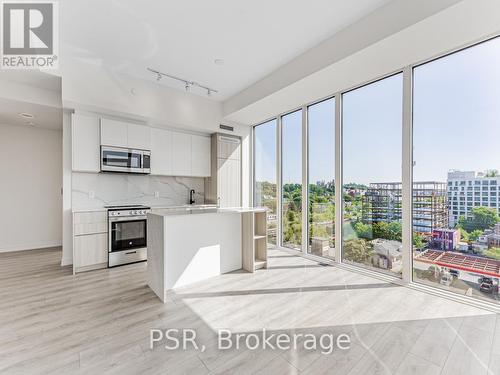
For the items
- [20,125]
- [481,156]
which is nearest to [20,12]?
[20,125]

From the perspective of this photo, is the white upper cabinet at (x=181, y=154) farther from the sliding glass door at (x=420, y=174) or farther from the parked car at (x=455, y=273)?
the parked car at (x=455, y=273)

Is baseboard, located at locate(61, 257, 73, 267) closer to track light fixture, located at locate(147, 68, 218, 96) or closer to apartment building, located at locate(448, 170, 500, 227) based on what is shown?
track light fixture, located at locate(147, 68, 218, 96)

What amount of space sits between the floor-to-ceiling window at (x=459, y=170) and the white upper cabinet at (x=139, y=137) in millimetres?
4045

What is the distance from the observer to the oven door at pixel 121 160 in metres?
3.78

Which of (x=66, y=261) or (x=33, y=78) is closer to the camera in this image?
(x=33, y=78)

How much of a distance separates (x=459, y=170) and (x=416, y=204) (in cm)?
57

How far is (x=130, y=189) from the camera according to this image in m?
4.40

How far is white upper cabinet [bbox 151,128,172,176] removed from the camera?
438cm

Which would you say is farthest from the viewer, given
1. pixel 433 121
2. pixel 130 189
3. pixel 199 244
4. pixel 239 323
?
pixel 130 189

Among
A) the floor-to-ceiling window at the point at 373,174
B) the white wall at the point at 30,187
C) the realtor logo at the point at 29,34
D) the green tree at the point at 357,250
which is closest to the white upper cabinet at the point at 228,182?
the floor-to-ceiling window at the point at 373,174

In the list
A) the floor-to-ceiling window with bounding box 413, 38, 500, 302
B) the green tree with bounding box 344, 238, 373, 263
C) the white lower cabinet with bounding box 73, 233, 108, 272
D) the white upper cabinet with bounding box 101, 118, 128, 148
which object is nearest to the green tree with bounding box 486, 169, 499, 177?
the floor-to-ceiling window with bounding box 413, 38, 500, 302

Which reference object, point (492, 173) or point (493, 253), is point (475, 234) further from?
point (492, 173)

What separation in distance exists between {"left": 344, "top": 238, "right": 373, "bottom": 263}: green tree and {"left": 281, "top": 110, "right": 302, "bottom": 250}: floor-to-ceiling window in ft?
3.13

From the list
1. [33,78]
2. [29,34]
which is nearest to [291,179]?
[29,34]
